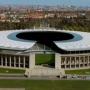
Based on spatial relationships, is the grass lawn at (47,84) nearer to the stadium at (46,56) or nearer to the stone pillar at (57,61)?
the stone pillar at (57,61)

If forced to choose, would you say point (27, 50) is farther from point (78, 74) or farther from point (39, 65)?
point (78, 74)

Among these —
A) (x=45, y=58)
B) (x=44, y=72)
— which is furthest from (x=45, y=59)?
(x=44, y=72)

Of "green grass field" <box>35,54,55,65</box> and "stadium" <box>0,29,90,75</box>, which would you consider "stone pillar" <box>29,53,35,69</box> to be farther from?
"green grass field" <box>35,54,55,65</box>

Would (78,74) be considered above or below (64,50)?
below

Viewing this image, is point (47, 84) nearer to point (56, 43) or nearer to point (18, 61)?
point (18, 61)

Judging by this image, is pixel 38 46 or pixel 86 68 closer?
pixel 86 68

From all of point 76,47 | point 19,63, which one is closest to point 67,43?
point 76,47

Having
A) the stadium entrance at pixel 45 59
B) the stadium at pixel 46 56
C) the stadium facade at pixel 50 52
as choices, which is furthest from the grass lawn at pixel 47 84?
the stadium entrance at pixel 45 59
